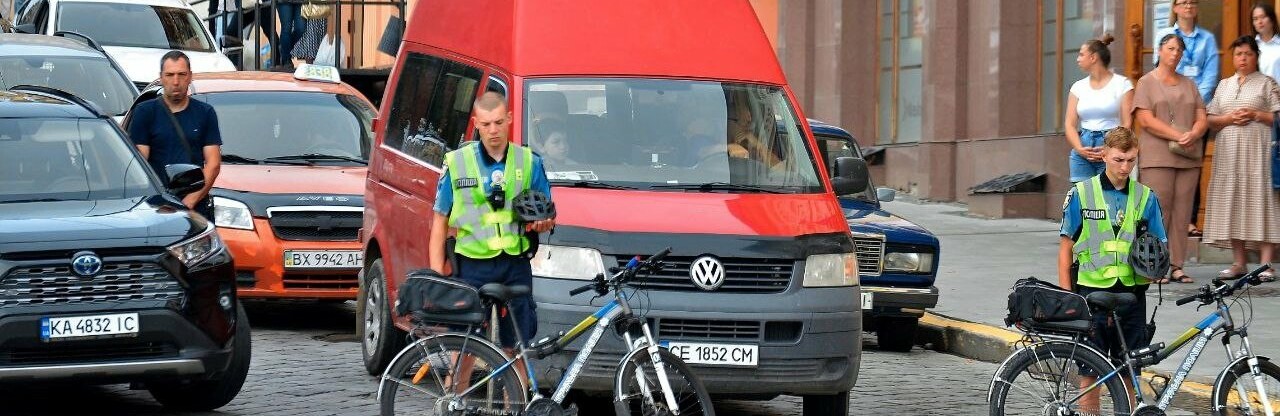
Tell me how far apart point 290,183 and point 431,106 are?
2752 millimetres

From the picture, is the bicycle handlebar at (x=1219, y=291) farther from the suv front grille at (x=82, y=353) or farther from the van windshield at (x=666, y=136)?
the suv front grille at (x=82, y=353)

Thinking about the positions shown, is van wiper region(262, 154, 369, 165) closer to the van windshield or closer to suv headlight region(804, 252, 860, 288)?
the van windshield

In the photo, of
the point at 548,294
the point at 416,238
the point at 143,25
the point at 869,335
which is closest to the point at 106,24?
the point at 143,25

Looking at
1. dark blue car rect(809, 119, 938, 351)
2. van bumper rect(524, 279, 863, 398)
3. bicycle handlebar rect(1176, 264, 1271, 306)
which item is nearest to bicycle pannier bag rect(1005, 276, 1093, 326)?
bicycle handlebar rect(1176, 264, 1271, 306)

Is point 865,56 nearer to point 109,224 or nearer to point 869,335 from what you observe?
point 869,335

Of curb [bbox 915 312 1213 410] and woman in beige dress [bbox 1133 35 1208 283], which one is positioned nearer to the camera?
curb [bbox 915 312 1213 410]

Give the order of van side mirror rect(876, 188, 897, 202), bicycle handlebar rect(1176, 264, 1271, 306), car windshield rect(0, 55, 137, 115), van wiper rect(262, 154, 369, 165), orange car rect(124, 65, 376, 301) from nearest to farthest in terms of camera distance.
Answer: bicycle handlebar rect(1176, 264, 1271, 306), orange car rect(124, 65, 376, 301), van side mirror rect(876, 188, 897, 202), van wiper rect(262, 154, 369, 165), car windshield rect(0, 55, 137, 115)

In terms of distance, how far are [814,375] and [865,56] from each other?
17.2 meters

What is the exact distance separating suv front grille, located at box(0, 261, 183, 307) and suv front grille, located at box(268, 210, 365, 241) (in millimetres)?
3986

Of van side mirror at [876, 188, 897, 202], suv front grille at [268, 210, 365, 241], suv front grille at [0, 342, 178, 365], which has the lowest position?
suv front grille at [0, 342, 178, 365]

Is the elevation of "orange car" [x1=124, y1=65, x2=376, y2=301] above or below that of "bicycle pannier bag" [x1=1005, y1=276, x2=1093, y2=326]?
above

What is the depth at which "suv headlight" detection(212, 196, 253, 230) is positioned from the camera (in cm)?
1301

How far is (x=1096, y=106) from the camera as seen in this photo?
47.2 feet

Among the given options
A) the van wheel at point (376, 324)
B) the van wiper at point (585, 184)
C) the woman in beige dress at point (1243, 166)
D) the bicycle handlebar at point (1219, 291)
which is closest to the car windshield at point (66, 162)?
the van wheel at point (376, 324)
